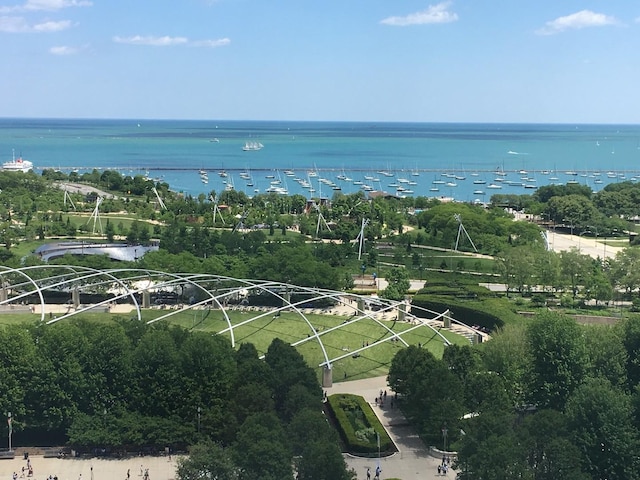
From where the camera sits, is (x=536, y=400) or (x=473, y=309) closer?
(x=536, y=400)

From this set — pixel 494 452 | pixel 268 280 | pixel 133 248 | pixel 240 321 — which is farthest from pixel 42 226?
pixel 494 452

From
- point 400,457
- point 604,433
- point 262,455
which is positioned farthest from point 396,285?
point 262,455

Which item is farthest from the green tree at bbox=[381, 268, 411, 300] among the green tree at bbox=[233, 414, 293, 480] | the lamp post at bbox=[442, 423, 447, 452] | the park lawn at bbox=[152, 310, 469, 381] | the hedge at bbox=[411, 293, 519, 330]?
the green tree at bbox=[233, 414, 293, 480]

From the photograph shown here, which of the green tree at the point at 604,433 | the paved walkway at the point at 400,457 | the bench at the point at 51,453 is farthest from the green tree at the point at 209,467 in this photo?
the green tree at the point at 604,433

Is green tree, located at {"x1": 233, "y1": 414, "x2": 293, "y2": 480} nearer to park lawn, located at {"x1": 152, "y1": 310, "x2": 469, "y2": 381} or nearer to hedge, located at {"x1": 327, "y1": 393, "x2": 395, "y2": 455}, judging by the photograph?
hedge, located at {"x1": 327, "y1": 393, "x2": 395, "y2": 455}

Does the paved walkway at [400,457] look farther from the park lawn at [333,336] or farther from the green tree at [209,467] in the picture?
the green tree at [209,467]

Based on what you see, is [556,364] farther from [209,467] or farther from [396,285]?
[396,285]

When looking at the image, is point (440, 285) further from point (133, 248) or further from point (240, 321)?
point (133, 248)
